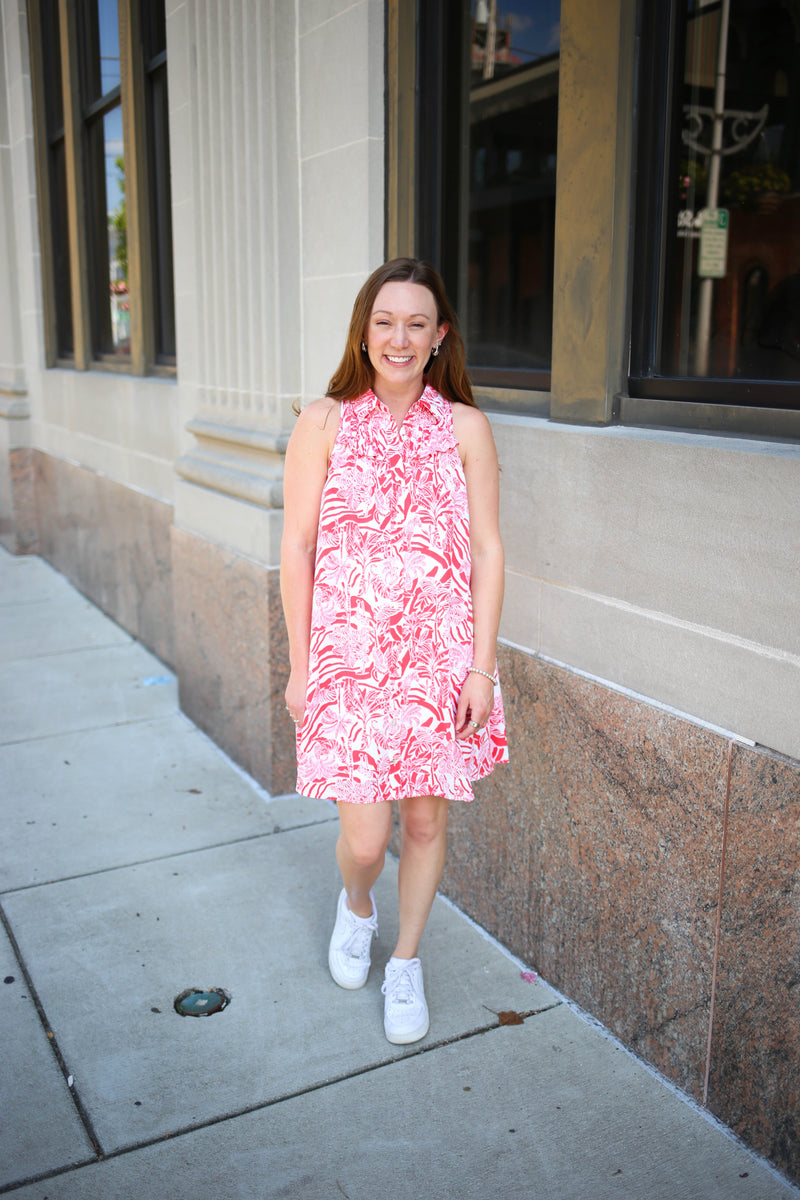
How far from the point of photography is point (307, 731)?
2.60m

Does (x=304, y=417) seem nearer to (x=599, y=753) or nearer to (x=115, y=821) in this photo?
(x=599, y=753)

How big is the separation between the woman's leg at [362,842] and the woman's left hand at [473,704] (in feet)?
1.11

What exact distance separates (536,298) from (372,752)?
311 inches

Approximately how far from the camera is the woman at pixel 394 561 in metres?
2.49

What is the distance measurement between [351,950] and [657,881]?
3.15ft

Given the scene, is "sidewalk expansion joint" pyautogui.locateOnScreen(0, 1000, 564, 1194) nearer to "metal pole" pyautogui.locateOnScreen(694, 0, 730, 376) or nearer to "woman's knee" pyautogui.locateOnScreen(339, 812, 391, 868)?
"woman's knee" pyautogui.locateOnScreen(339, 812, 391, 868)

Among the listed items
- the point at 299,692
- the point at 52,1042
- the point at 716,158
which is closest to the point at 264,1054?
the point at 52,1042

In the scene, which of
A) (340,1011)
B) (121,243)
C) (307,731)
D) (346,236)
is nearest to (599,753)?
(307,731)

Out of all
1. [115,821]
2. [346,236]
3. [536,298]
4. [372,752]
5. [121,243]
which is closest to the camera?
[372,752]

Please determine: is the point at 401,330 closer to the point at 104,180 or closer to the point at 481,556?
the point at 481,556

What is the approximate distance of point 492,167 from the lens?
965 centimetres

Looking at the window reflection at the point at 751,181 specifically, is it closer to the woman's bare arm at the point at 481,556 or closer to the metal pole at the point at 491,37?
the metal pole at the point at 491,37

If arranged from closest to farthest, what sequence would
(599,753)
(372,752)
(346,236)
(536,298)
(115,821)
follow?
(372,752)
(599,753)
(346,236)
(115,821)
(536,298)

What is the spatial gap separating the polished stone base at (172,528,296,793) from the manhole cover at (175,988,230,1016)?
132 centimetres
